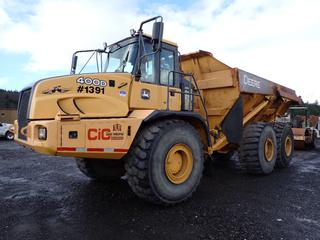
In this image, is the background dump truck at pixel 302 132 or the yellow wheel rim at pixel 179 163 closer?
the yellow wheel rim at pixel 179 163

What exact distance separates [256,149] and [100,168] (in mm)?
3541

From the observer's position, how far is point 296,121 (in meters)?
16.4

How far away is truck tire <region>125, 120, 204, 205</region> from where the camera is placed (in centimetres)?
472

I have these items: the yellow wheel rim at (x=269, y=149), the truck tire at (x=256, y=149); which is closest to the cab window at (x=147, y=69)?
the truck tire at (x=256, y=149)

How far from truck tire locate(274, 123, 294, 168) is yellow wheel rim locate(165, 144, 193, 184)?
4310 mm

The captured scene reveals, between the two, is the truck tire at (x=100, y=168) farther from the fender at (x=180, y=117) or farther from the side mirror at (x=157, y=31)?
the side mirror at (x=157, y=31)

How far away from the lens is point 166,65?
5668 millimetres

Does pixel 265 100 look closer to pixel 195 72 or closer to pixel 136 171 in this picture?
pixel 195 72

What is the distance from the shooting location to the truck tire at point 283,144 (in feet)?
28.9

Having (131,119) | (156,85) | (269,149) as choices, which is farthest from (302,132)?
(131,119)

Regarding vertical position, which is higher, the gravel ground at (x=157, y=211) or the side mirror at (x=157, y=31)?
the side mirror at (x=157, y=31)

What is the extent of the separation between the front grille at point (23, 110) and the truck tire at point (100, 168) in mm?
1539

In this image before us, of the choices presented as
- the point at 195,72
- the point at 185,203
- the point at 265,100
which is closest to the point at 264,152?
the point at 265,100

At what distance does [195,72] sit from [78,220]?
4367 mm
